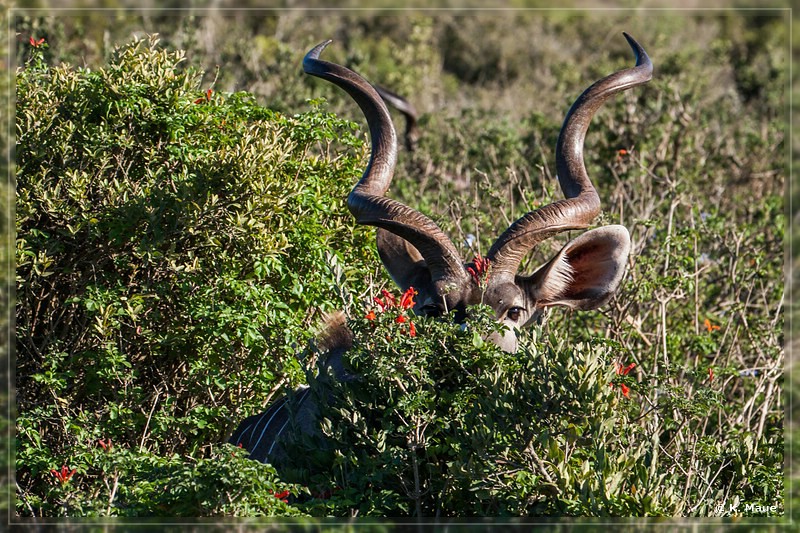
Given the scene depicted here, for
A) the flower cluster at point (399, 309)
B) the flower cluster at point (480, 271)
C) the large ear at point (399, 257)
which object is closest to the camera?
the flower cluster at point (399, 309)

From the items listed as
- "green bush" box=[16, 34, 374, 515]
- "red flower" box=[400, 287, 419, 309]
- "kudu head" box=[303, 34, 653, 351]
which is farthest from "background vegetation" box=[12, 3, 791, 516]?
"kudu head" box=[303, 34, 653, 351]

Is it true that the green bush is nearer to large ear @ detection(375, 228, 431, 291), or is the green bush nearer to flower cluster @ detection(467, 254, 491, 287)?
large ear @ detection(375, 228, 431, 291)

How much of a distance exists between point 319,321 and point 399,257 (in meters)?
0.53

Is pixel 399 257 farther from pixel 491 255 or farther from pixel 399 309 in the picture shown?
pixel 399 309

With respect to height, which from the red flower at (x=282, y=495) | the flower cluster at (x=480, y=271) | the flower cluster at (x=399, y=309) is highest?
the flower cluster at (x=480, y=271)

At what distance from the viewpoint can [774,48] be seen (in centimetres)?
1641

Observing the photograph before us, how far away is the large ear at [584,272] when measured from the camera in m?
5.77

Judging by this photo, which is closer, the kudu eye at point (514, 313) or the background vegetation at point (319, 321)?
the background vegetation at point (319, 321)

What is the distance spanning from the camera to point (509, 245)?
5.61m

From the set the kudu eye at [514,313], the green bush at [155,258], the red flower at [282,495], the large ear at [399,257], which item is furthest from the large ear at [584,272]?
the red flower at [282,495]

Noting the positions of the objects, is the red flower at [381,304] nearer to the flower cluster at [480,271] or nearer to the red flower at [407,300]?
the red flower at [407,300]

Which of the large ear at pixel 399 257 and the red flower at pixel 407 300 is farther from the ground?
the large ear at pixel 399 257

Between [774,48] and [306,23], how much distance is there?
6.89 meters

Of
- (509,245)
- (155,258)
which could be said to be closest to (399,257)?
(509,245)
